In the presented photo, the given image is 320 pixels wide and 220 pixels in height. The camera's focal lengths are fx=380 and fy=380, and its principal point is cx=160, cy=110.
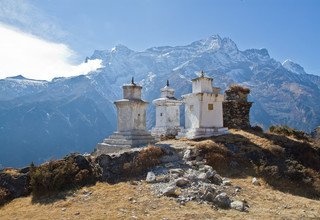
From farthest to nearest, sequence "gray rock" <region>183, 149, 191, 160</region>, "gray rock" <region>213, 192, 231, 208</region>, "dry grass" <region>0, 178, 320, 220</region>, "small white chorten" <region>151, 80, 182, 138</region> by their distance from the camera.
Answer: "small white chorten" <region>151, 80, 182, 138</region> < "gray rock" <region>183, 149, 191, 160</region> < "gray rock" <region>213, 192, 231, 208</region> < "dry grass" <region>0, 178, 320, 220</region>

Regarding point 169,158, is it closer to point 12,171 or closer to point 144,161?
point 144,161

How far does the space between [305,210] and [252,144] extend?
9438 millimetres

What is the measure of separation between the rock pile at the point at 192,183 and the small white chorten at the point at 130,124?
5.86 metres

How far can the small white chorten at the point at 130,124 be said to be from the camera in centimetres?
2723

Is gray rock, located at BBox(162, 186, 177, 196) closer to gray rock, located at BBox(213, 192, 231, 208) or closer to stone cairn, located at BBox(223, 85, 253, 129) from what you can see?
gray rock, located at BBox(213, 192, 231, 208)

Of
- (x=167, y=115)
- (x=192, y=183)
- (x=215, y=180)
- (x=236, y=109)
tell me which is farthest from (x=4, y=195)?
(x=236, y=109)

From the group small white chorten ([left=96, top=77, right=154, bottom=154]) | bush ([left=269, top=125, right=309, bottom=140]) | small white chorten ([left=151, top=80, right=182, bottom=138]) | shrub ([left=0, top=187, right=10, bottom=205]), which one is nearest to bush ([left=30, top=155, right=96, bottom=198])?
shrub ([left=0, top=187, right=10, bottom=205])

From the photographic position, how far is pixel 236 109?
3344 centimetres

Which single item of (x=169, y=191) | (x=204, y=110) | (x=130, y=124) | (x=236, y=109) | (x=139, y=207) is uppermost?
(x=236, y=109)

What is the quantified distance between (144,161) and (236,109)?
583 inches

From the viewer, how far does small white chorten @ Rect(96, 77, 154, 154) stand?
89.4 feet

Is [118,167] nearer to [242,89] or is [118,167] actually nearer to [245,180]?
[245,180]

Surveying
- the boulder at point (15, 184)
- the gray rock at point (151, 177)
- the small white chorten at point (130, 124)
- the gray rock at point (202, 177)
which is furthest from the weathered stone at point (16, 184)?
the gray rock at point (202, 177)

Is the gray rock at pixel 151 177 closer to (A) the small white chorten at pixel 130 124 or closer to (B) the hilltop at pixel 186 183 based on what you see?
(B) the hilltop at pixel 186 183
